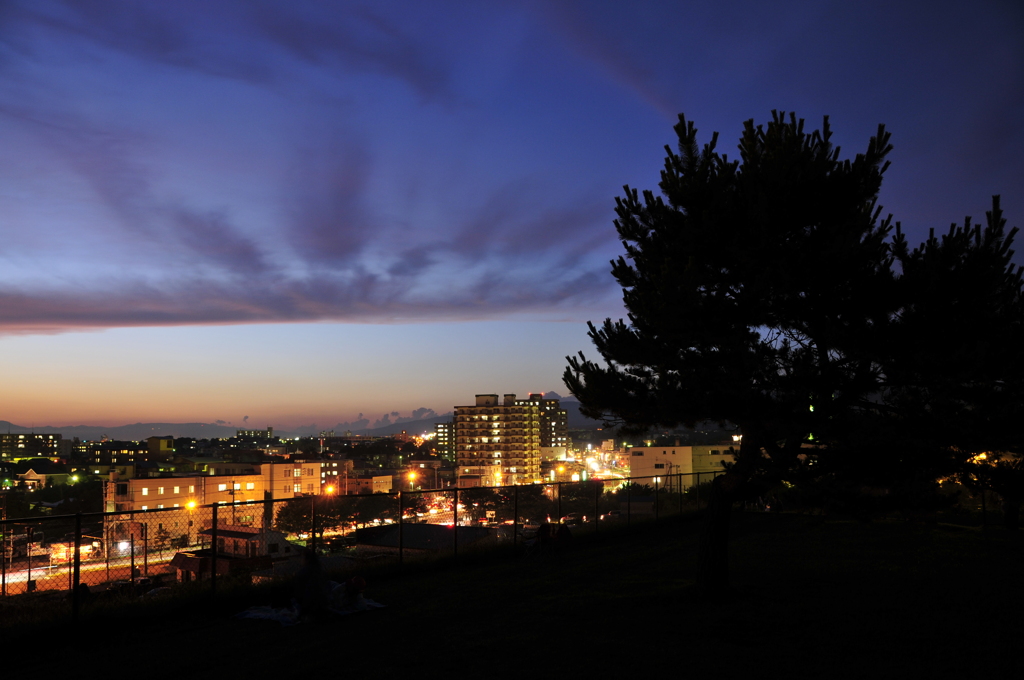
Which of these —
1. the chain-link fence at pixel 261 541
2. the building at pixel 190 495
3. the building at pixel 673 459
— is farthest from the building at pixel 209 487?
the building at pixel 673 459

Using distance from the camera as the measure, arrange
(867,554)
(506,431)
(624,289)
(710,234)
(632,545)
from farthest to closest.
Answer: (506,431) < (632,545) < (867,554) < (624,289) < (710,234)

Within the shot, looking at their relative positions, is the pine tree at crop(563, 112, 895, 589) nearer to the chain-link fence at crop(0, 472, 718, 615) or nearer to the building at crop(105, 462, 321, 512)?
the chain-link fence at crop(0, 472, 718, 615)

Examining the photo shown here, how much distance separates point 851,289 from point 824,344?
37.1 inches

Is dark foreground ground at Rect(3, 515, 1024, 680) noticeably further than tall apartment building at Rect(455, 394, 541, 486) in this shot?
No

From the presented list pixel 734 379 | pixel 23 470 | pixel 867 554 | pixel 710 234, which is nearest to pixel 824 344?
pixel 734 379

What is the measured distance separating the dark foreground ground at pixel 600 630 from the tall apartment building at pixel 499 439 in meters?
132

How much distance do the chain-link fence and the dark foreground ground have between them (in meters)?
1.15

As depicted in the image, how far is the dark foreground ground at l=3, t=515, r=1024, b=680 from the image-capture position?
7539mm

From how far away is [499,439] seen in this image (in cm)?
15062

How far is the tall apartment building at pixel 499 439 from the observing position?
481 ft

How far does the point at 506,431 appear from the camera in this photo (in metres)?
151

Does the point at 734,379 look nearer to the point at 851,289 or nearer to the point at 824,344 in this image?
the point at 824,344

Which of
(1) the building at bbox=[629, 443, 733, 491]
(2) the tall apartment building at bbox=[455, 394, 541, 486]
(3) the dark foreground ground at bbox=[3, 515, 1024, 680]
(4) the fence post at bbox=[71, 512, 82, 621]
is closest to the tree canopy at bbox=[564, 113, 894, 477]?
(3) the dark foreground ground at bbox=[3, 515, 1024, 680]

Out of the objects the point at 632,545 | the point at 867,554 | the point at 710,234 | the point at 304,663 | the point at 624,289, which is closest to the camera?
the point at 304,663
